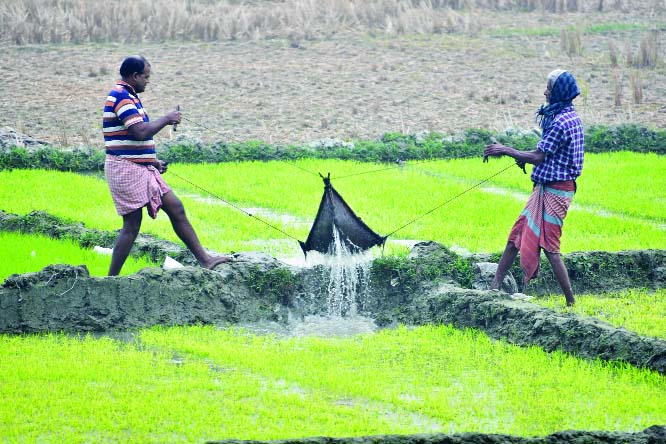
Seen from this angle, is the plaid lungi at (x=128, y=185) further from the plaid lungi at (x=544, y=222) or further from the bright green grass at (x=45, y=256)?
the plaid lungi at (x=544, y=222)

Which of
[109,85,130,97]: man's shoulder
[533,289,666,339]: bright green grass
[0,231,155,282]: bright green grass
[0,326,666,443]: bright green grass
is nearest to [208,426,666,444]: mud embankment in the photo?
[0,326,666,443]: bright green grass

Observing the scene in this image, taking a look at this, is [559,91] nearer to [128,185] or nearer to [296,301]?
[296,301]

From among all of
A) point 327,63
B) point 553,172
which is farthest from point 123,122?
point 327,63

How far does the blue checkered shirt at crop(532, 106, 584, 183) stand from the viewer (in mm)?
7672

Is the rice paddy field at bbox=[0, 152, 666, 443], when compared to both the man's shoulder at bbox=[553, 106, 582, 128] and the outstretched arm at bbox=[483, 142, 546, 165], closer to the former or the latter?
the outstretched arm at bbox=[483, 142, 546, 165]

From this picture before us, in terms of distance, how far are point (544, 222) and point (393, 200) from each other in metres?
3.86

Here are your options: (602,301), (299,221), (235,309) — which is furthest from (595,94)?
(235,309)

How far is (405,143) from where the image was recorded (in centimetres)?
1422

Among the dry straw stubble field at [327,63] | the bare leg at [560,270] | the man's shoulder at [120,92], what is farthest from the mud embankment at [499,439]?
the dry straw stubble field at [327,63]

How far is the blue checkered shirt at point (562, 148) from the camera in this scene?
25.2 ft

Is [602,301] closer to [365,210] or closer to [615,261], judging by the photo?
[615,261]

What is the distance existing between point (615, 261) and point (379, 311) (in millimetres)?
2061

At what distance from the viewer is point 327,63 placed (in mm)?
19109

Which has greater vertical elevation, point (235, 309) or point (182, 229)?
point (182, 229)
